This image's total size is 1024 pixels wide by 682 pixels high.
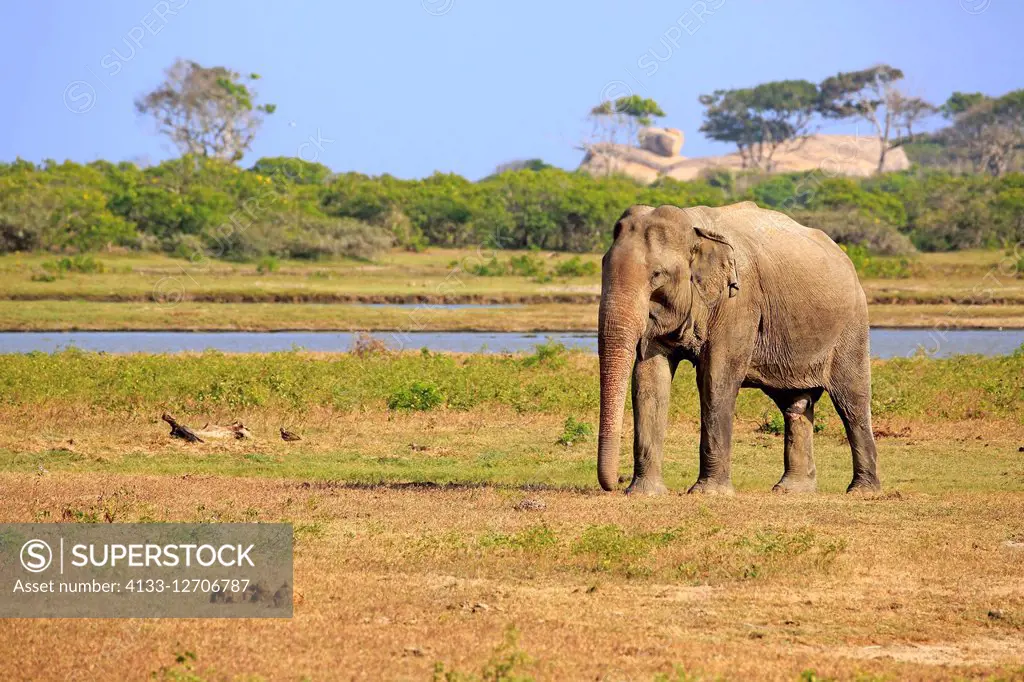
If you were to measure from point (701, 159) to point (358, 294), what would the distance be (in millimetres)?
108067

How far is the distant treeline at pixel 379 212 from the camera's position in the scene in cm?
5119

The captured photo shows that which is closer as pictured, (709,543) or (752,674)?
(752,674)

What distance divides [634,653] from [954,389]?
47.1 feet

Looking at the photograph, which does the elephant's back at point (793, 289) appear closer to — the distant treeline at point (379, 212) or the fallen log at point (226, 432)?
the fallen log at point (226, 432)

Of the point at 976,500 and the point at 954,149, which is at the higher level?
the point at 954,149

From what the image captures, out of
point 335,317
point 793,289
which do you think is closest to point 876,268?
point 335,317

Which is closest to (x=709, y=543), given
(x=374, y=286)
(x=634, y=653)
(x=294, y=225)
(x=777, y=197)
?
(x=634, y=653)

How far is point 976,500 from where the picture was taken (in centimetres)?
1288

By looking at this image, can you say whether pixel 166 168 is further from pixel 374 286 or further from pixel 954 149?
pixel 954 149

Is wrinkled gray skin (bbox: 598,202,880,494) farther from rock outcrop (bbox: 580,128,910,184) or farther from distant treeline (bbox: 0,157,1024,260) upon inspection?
rock outcrop (bbox: 580,128,910,184)

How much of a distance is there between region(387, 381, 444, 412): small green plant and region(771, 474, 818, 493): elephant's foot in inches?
253

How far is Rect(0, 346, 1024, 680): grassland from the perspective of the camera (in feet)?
25.2

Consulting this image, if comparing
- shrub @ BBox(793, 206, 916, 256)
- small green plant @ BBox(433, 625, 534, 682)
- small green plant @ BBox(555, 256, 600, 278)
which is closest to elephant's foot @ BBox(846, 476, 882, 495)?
small green plant @ BBox(433, 625, 534, 682)

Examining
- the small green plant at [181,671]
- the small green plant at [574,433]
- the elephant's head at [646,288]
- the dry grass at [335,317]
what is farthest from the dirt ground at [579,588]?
the dry grass at [335,317]
